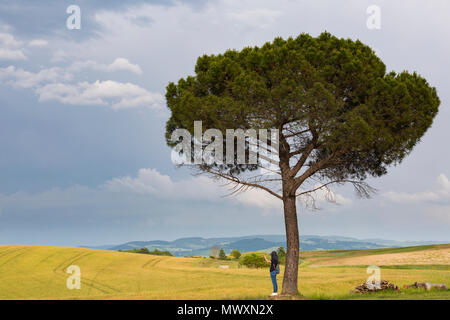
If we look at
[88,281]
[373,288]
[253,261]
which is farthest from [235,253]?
[373,288]

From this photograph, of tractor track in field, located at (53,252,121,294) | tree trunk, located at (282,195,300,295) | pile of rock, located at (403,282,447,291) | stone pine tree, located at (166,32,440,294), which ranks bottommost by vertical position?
tractor track in field, located at (53,252,121,294)

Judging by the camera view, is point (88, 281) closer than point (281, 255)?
Yes

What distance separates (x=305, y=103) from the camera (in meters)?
20.7

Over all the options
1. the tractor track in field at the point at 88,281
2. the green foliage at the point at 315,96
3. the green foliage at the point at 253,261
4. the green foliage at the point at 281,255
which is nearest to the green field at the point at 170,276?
the tractor track in field at the point at 88,281

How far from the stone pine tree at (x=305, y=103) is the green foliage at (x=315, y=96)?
0.05m

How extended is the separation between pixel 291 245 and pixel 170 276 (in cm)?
1730

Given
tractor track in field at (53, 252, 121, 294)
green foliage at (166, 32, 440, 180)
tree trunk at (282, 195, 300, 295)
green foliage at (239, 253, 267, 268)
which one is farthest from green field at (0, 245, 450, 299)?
green foliage at (166, 32, 440, 180)

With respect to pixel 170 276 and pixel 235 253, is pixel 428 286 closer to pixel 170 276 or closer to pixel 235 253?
pixel 170 276

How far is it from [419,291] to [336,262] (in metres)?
31.8

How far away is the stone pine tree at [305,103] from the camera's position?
68.5 feet

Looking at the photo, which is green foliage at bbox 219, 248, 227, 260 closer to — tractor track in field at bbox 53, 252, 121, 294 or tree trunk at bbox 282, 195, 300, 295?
tractor track in field at bbox 53, 252, 121, 294

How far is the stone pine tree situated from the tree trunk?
0.16 ft

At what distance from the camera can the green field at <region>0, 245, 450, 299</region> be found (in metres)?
24.5
